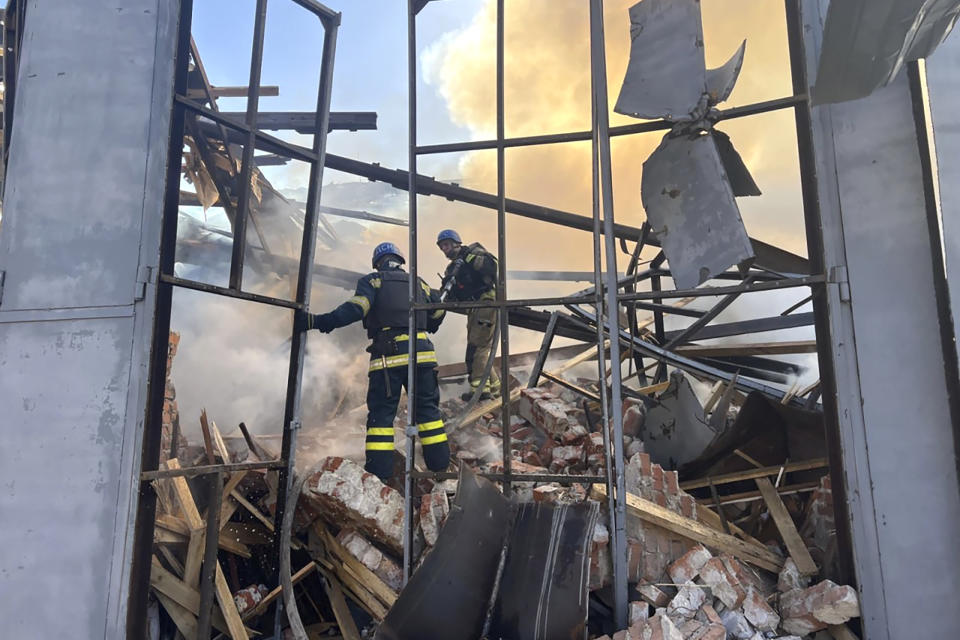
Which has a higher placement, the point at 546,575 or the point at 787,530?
the point at 787,530

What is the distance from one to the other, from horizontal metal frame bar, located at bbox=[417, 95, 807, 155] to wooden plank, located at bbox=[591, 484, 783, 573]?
2.08m

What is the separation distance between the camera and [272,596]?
12.8 ft

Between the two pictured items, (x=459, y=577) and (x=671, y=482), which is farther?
(x=671, y=482)

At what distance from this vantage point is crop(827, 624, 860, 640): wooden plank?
295cm

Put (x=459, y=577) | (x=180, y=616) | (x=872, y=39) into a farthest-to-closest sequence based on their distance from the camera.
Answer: (x=180, y=616) → (x=459, y=577) → (x=872, y=39)

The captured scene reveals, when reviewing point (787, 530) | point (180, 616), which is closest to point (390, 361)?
point (180, 616)

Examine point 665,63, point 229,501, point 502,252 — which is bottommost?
point 229,501

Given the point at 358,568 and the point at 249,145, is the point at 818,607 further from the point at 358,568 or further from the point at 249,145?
the point at 249,145

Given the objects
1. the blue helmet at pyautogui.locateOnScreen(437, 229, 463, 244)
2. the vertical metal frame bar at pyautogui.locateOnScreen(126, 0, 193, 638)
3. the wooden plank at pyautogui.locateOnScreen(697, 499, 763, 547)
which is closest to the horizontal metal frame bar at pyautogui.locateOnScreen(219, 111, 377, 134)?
the blue helmet at pyautogui.locateOnScreen(437, 229, 463, 244)

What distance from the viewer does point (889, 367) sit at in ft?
10.1

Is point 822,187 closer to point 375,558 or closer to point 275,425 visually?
point 375,558

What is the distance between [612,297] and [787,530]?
166 cm

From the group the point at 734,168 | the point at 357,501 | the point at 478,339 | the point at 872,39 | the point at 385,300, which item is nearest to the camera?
the point at 872,39

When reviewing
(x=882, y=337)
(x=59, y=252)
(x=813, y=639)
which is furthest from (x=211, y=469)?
(x=882, y=337)
